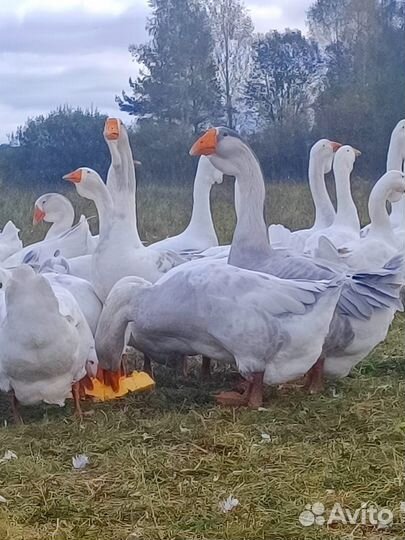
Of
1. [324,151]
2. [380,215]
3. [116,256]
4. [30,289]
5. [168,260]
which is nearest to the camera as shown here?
[30,289]

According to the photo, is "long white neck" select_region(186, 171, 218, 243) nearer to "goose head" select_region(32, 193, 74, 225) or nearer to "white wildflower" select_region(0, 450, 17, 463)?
"goose head" select_region(32, 193, 74, 225)

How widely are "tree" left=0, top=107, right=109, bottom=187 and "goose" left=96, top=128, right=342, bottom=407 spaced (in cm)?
149

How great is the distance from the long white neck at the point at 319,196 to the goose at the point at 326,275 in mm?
1615

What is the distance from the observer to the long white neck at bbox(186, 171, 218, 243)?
459cm

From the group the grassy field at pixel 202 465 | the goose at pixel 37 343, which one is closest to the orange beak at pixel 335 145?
the grassy field at pixel 202 465

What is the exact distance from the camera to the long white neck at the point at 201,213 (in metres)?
4.59

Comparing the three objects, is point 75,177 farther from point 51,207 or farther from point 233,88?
point 233,88

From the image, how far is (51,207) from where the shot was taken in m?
4.79

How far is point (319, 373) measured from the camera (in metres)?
3.21

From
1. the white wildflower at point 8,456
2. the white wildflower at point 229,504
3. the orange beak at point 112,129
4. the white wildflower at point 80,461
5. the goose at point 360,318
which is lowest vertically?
the white wildflower at point 229,504

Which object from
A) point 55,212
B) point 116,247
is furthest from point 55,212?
point 116,247

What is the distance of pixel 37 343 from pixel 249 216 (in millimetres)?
1099

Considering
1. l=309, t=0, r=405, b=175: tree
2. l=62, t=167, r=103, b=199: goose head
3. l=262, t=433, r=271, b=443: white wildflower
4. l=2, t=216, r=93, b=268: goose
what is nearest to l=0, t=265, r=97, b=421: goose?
l=262, t=433, r=271, b=443: white wildflower

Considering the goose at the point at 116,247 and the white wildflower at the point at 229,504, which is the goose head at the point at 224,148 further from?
the white wildflower at the point at 229,504
